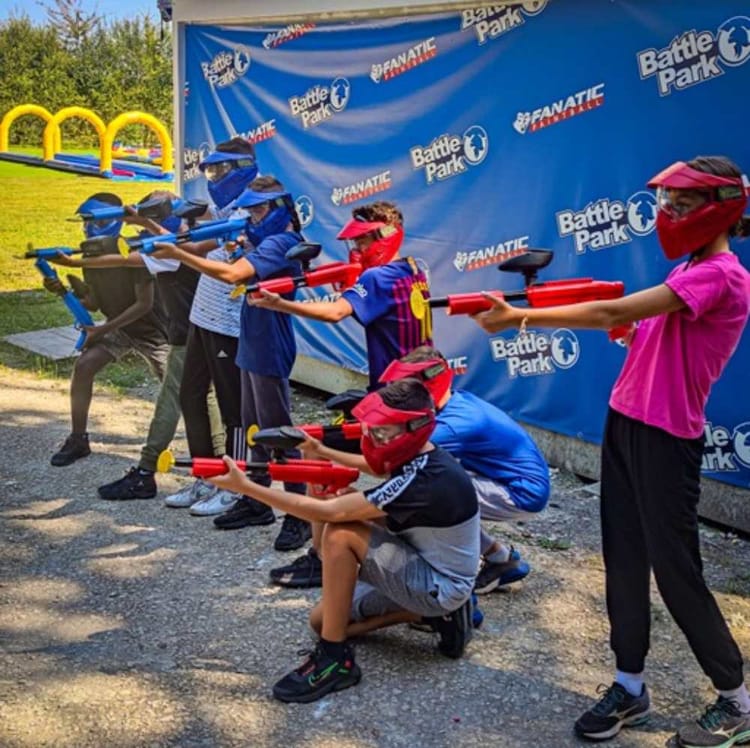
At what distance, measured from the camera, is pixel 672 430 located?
3420 mm

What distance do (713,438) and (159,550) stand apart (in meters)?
2.91

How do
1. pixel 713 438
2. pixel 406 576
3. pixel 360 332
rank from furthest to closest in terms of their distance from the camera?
pixel 360 332
pixel 713 438
pixel 406 576

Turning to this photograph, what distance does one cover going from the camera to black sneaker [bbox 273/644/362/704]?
3.93m

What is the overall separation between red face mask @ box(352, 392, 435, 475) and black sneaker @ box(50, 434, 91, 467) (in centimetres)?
335

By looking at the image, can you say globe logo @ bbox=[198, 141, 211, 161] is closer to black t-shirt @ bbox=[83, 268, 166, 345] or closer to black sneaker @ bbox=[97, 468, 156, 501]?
black t-shirt @ bbox=[83, 268, 166, 345]

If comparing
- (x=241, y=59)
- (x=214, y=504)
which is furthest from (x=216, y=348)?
(x=241, y=59)

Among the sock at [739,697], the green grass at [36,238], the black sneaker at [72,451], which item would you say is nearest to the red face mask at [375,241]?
the sock at [739,697]

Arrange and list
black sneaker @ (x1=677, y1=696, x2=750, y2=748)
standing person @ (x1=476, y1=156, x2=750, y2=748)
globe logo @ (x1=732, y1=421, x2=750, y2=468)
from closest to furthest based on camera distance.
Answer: standing person @ (x1=476, y1=156, x2=750, y2=748)
black sneaker @ (x1=677, y1=696, x2=750, y2=748)
globe logo @ (x1=732, y1=421, x2=750, y2=468)

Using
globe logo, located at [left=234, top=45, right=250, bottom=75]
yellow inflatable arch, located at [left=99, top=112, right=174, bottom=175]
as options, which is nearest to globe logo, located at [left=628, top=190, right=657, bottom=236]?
globe logo, located at [left=234, top=45, right=250, bottom=75]

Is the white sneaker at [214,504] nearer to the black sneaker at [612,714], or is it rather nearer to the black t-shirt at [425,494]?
the black t-shirt at [425,494]

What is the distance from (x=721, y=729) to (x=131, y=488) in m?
3.61

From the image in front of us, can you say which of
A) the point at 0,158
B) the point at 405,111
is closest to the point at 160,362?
the point at 405,111

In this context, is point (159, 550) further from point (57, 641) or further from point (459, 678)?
point (459, 678)

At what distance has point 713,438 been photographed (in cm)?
559
